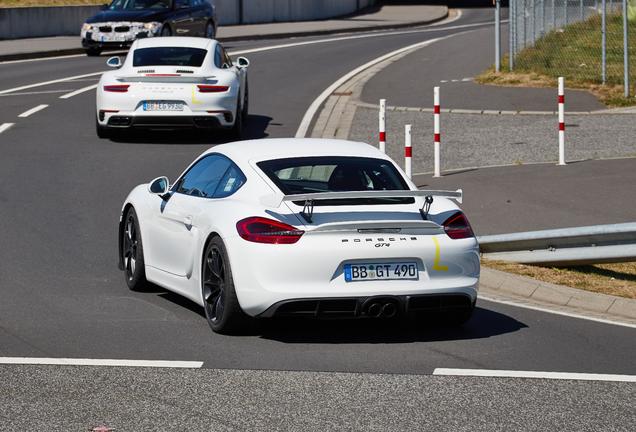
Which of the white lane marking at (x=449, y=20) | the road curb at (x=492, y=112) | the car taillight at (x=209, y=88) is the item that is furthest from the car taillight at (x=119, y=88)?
the white lane marking at (x=449, y=20)

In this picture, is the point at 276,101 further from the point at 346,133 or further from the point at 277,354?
the point at 277,354

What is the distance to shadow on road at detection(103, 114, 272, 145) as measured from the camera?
72.2 feet

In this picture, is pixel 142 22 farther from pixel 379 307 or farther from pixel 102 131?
pixel 379 307

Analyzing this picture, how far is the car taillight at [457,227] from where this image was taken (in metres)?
9.60

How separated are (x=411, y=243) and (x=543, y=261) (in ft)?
10.3

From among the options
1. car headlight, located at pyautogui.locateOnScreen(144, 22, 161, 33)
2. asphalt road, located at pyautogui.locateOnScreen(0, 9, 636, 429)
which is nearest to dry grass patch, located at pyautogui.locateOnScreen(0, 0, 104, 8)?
car headlight, located at pyautogui.locateOnScreen(144, 22, 161, 33)

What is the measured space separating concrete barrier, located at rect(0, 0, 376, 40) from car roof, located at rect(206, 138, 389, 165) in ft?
118

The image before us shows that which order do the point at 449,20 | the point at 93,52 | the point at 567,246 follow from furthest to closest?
the point at 449,20, the point at 93,52, the point at 567,246

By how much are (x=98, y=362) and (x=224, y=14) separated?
4934cm

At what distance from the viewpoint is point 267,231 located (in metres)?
9.34

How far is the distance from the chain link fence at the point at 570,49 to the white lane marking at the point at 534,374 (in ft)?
60.8

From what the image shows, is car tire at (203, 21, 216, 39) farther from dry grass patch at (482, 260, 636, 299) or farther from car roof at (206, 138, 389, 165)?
car roof at (206, 138, 389, 165)

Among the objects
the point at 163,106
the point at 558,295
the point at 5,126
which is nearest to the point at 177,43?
the point at 163,106

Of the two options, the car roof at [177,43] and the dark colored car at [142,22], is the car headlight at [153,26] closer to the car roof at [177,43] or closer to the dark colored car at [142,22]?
the dark colored car at [142,22]
